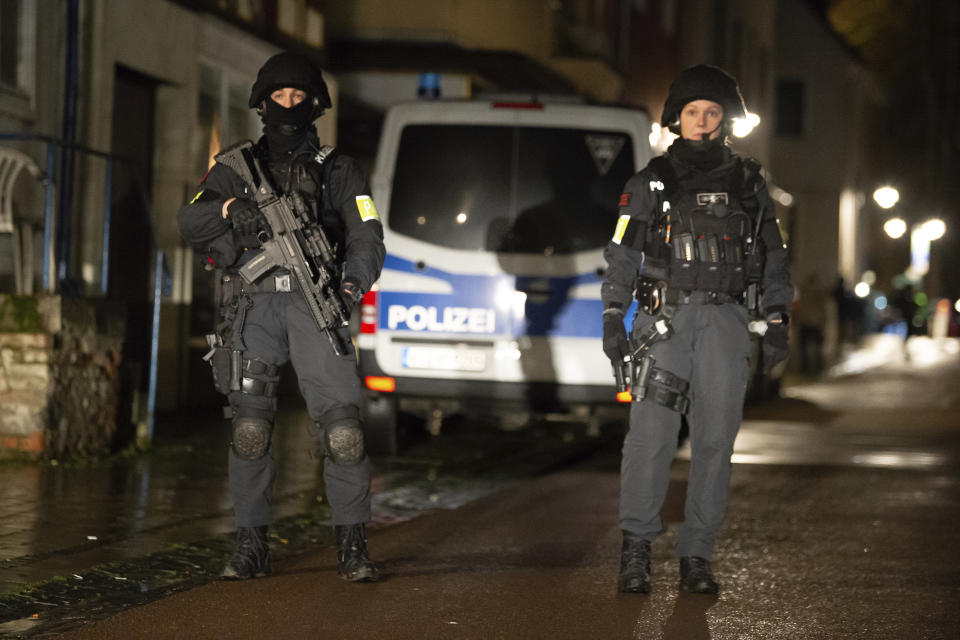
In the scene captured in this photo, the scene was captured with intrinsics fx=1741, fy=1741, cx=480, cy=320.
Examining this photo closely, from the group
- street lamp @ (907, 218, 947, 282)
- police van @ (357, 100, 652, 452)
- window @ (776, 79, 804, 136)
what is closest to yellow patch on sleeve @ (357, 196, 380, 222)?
police van @ (357, 100, 652, 452)

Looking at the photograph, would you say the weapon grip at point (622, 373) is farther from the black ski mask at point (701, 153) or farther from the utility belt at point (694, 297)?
the black ski mask at point (701, 153)

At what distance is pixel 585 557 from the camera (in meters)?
7.43

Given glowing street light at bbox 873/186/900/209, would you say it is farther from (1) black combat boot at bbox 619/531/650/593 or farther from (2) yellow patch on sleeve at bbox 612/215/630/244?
(1) black combat boot at bbox 619/531/650/593

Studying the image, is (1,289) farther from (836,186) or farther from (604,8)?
(836,186)

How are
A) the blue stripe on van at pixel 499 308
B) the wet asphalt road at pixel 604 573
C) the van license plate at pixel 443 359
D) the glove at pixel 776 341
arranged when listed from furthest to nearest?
1. the van license plate at pixel 443 359
2. the blue stripe on van at pixel 499 308
3. the glove at pixel 776 341
4. the wet asphalt road at pixel 604 573

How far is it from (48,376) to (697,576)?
186 inches

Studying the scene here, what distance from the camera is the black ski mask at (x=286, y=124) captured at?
6508 mm

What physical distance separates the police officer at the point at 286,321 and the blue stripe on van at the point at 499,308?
4045 millimetres

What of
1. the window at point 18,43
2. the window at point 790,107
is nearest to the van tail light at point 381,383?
the window at point 18,43

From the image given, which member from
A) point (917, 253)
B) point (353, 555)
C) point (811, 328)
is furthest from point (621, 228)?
point (917, 253)

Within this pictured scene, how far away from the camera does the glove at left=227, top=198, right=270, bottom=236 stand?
6363 mm

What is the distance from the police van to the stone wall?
179cm

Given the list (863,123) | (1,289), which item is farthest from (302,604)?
(863,123)

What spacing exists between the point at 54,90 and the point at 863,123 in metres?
49.0
